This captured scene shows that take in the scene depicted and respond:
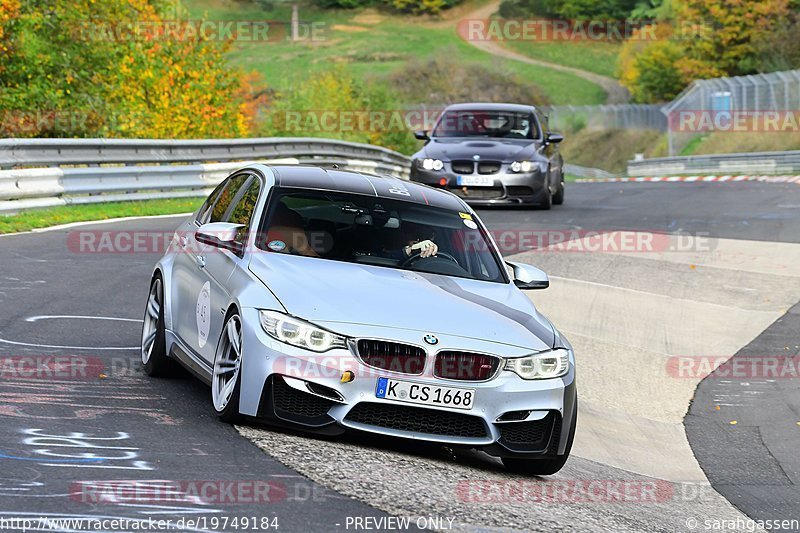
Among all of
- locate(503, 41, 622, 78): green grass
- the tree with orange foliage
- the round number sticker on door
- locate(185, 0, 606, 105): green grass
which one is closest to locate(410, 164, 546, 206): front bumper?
the tree with orange foliage

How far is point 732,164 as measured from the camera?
45.6 m

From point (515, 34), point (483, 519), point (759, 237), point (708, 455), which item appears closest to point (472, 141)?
point (759, 237)

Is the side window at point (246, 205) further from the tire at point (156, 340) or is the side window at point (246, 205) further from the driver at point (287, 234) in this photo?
the tire at point (156, 340)

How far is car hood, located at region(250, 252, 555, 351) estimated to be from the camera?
7.04 metres

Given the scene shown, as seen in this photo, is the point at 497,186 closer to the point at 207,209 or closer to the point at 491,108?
the point at 491,108

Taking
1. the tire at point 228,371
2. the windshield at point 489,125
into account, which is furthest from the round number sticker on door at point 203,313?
the windshield at point 489,125

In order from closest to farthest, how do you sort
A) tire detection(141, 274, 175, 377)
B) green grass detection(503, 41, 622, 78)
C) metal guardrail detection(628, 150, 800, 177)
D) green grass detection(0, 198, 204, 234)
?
tire detection(141, 274, 175, 377), green grass detection(0, 198, 204, 234), metal guardrail detection(628, 150, 800, 177), green grass detection(503, 41, 622, 78)

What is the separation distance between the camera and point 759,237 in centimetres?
1938

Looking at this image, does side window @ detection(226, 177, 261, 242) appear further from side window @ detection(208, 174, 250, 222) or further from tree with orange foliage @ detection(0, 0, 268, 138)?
tree with orange foliage @ detection(0, 0, 268, 138)

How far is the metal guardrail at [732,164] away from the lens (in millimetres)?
42344

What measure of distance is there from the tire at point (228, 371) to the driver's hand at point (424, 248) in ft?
4.48

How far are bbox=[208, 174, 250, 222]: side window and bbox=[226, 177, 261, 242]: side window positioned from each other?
6.0 inches

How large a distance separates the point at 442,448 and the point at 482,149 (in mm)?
14752

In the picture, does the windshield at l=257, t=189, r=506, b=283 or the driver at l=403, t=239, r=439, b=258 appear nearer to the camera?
the windshield at l=257, t=189, r=506, b=283
